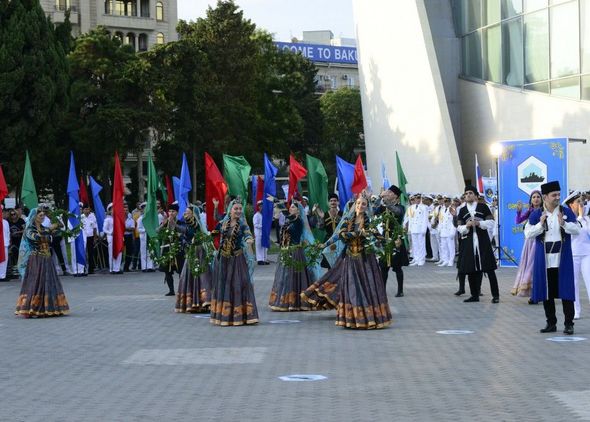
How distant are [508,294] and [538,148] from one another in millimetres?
6312

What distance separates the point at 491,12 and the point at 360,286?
96.0 ft

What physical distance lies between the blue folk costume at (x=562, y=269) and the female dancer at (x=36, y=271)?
24.7 feet

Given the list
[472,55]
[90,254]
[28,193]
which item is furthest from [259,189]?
[472,55]

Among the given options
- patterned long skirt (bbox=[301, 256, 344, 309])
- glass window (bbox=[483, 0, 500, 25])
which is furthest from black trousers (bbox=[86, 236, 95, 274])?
glass window (bbox=[483, 0, 500, 25])

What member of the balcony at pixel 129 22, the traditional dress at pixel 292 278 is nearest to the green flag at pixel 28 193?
the traditional dress at pixel 292 278

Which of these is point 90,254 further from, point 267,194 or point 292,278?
point 292,278

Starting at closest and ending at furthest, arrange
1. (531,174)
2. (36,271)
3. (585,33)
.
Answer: (36,271)
(531,174)
(585,33)

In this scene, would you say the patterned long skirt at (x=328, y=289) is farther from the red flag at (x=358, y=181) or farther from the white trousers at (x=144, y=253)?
the white trousers at (x=144, y=253)

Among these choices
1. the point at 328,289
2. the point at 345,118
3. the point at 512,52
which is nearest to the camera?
the point at 328,289

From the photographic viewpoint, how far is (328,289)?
49.1 ft

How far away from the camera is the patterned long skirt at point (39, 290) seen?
54.5 feet

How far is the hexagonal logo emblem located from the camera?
24.3m

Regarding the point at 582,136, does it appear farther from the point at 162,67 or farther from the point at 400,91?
the point at 162,67

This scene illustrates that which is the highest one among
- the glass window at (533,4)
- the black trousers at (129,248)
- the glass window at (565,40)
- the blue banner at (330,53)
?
the blue banner at (330,53)
